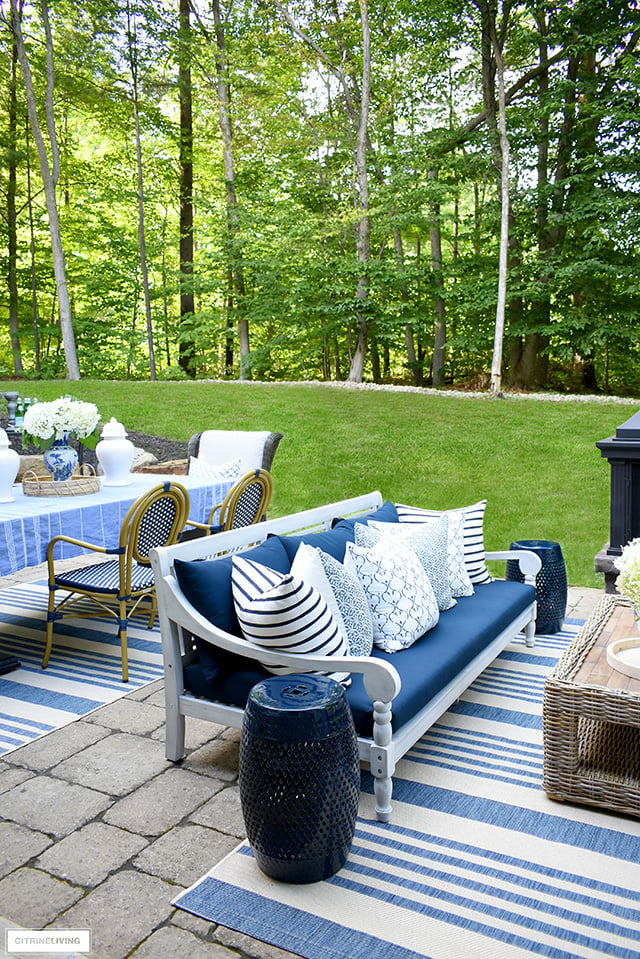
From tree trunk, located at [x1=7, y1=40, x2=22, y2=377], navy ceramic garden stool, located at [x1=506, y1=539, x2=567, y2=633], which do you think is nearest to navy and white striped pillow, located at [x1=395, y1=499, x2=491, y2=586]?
navy ceramic garden stool, located at [x1=506, y1=539, x2=567, y2=633]

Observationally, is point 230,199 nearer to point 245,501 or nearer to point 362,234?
point 362,234

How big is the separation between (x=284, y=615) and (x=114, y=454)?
2.29 m

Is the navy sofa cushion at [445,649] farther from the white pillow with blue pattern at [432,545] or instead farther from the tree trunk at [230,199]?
the tree trunk at [230,199]

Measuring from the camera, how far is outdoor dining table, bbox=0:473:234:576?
312cm

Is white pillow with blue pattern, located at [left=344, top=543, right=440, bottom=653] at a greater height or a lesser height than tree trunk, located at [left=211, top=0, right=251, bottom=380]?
lesser

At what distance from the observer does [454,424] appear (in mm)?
9039

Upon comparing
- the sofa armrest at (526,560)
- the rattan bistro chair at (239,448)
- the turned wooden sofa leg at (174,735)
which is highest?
the rattan bistro chair at (239,448)

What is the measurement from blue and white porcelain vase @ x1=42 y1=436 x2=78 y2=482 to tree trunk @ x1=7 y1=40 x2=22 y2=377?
1104 centimetres

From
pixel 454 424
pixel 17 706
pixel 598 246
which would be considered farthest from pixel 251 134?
pixel 17 706

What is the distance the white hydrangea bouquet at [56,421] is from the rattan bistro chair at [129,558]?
0.65 meters

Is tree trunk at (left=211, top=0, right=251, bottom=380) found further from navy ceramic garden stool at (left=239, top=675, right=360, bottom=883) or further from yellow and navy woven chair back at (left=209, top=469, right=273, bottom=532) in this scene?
navy ceramic garden stool at (left=239, top=675, right=360, bottom=883)

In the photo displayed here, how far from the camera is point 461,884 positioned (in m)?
1.84

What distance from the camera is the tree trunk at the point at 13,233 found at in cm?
1363

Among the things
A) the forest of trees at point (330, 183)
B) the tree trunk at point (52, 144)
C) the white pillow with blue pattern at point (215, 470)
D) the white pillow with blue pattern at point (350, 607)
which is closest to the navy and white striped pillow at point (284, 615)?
the white pillow with blue pattern at point (350, 607)
